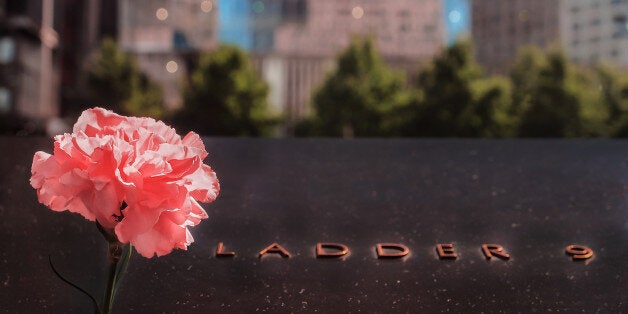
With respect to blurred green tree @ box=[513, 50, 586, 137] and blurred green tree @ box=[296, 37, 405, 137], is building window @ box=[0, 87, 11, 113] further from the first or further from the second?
blurred green tree @ box=[513, 50, 586, 137]

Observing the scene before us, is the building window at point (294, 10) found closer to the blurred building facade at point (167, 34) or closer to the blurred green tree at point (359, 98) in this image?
the blurred building facade at point (167, 34)

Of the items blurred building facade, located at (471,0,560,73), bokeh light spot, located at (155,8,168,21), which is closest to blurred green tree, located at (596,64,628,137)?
blurred building facade, located at (471,0,560,73)

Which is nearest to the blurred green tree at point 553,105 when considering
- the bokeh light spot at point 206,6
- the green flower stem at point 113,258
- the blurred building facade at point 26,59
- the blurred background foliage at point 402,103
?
the blurred background foliage at point 402,103

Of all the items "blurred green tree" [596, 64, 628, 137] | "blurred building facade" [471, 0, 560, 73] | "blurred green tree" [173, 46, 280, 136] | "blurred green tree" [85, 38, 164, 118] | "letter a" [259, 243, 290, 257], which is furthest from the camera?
"blurred building facade" [471, 0, 560, 73]

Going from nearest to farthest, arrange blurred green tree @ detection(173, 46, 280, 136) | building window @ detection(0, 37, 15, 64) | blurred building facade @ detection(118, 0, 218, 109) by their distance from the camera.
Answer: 1. blurred green tree @ detection(173, 46, 280, 136)
2. building window @ detection(0, 37, 15, 64)
3. blurred building facade @ detection(118, 0, 218, 109)

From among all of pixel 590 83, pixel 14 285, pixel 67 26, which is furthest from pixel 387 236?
pixel 67 26

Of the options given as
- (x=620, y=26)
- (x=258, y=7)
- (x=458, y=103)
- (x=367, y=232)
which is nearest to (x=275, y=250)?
(x=367, y=232)

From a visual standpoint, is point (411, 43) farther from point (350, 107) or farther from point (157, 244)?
point (157, 244)

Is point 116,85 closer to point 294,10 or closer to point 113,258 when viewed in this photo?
point 113,258
